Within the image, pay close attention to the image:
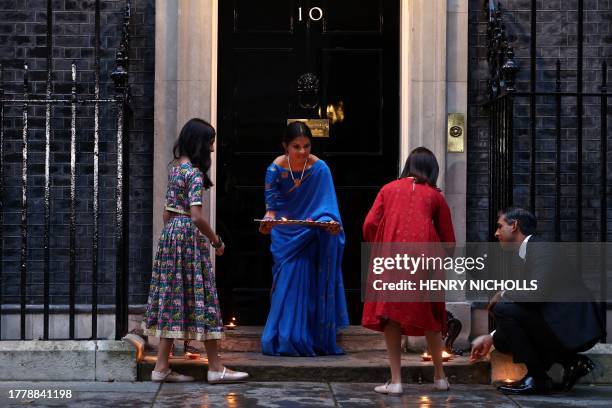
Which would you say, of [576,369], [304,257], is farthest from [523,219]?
[304,257]

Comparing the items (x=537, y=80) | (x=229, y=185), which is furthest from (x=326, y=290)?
(x=537, y=80)

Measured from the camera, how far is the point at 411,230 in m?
6.87

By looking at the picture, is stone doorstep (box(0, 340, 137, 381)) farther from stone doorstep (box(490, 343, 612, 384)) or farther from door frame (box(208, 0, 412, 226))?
stone doorstep (box(490, 343, 612, 384))

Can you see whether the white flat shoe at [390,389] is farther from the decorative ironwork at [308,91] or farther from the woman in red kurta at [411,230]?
the decorative ironwork at [308,91]

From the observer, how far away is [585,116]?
8.20 meters

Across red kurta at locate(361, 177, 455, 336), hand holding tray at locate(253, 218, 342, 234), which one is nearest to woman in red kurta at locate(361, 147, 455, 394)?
red kurta at locate(361, 177, 455, 336)

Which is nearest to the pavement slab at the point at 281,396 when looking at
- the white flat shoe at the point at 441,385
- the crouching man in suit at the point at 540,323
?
the white flat shoe at the point at 441,385

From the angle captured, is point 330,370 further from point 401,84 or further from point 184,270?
point 401,84

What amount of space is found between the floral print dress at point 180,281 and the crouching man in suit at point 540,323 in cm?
173

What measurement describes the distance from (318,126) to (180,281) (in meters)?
2.01

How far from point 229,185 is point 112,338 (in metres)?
1.53

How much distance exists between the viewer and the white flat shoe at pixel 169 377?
7.13 meters

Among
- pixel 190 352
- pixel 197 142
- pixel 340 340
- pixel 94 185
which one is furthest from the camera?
pixel 340 340

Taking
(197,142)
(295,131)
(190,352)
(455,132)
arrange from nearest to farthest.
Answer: (197,142), (190,352), (295,131), (455,132)
